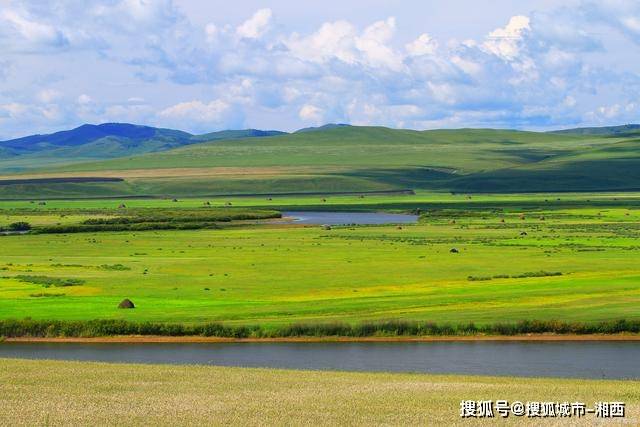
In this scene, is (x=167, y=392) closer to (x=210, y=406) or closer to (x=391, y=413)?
(x=210, y=406)

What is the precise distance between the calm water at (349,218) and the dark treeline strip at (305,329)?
96.0 m

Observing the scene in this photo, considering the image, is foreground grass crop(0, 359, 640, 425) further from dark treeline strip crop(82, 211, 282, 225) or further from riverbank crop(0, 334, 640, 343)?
dark treeline strip crop(82, 211, 282, 225)

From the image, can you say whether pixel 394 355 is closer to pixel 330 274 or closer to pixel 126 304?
pixel 126 304

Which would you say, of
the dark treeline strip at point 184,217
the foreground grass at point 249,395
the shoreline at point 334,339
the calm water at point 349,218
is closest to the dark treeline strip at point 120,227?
the dark treeline strip at point 184,217

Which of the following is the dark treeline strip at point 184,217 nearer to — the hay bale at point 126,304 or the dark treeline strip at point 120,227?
the dark treeline strip at point 120,227

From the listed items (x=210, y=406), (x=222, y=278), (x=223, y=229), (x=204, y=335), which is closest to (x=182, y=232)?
(x=223, y=229)

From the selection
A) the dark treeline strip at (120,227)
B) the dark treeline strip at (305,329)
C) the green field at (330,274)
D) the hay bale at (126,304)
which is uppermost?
the dark treeline strip at (120,227)

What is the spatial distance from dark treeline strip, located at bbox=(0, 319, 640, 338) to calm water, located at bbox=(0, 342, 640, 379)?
129 centimetres

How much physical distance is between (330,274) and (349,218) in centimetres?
9059

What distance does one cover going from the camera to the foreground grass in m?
24.5

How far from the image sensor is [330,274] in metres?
72.3

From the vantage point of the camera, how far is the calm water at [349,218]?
5915 inches

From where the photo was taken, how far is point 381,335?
49.2 metres

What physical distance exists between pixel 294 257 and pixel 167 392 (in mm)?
58396
